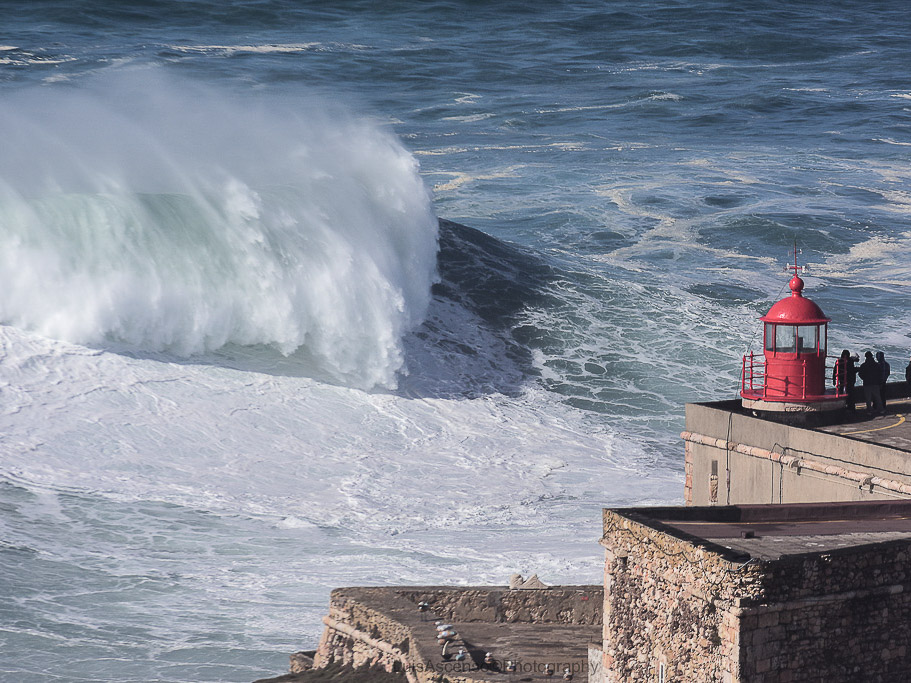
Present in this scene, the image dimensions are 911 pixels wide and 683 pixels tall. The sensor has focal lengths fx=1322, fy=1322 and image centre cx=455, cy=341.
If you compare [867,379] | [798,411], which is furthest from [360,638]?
[867,379]

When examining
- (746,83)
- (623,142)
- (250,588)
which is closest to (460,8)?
(746,83)

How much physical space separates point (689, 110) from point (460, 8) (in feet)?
53.2

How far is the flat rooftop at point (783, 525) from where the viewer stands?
7184 mm

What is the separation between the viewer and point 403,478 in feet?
55.2

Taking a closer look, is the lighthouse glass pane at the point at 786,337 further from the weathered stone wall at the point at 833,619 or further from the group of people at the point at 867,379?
the weathered stone wall at the point at 833,619

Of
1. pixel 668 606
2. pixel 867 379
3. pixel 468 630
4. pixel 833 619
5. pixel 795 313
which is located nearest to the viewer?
pixel 833 619

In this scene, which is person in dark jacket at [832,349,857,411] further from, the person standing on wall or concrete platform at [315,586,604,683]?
concrete platform at [315,586,604,683]

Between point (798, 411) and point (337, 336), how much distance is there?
11.4 m

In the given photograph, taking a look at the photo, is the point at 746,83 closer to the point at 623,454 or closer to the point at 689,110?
the point at 689,110

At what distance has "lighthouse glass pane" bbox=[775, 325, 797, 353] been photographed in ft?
35.3

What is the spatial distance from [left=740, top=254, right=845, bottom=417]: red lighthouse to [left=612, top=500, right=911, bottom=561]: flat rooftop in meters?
2.54

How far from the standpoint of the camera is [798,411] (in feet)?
36.0

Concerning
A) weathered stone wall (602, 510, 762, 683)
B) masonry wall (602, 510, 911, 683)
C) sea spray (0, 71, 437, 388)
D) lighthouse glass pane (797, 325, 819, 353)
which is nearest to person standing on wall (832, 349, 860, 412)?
lighthouse glass pane (797, 325, 819, 353)

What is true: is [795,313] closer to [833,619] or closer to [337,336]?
[833,619]
